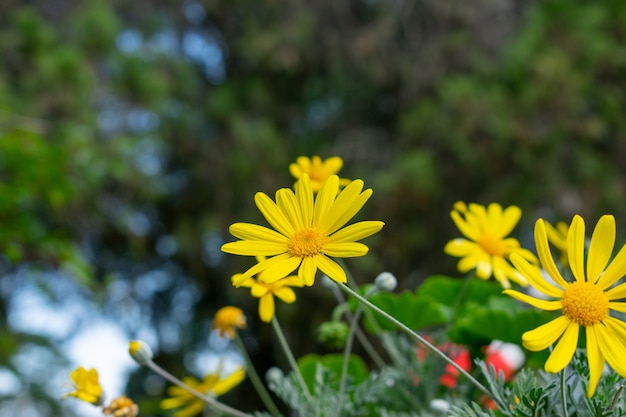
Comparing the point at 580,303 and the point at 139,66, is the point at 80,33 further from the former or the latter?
the point at 580,303

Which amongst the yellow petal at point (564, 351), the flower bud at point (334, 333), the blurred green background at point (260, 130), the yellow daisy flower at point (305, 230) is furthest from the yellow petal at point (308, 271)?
the blurred green background at point (260, 130)

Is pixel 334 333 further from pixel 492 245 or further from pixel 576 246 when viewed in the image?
pixel 576 246

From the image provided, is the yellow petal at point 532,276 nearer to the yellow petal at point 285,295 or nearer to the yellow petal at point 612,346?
the yellow petal at point 612,346

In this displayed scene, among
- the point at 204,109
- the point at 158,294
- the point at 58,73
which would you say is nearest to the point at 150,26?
the point at 204,109

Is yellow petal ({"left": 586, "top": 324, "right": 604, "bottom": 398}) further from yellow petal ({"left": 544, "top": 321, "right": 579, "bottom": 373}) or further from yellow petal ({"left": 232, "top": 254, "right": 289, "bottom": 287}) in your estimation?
yellow petal ({"left": 232, "top": 254, "right": 289, "bottom": 287})

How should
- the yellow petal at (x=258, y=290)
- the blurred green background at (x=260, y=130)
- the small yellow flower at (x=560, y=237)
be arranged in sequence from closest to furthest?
the yellow petal at (x=258, y=290) < the small yellow flower at (x=560, y=237) < the blurred green background at (x=260, y=130)

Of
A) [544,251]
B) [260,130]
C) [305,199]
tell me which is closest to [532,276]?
[544,251]

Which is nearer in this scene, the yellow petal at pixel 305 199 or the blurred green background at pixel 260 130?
the yellow petal at pixel 305 199
